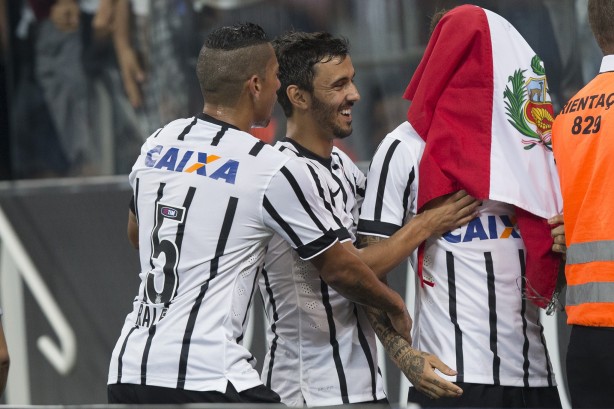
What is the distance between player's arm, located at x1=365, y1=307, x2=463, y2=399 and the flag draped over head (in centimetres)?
39

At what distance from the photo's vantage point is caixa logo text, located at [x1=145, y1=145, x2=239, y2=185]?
3281 mm

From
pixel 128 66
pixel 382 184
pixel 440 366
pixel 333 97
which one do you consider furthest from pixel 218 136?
pixel 128 66

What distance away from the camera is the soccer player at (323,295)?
3637 millimetres

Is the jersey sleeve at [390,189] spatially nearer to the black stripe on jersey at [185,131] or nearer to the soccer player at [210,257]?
the soccer player at [210,257]

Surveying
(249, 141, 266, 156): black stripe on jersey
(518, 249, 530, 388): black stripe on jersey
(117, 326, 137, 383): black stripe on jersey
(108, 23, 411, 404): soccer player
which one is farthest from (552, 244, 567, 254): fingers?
(117, 326, 137, 383): black stripe on jersey

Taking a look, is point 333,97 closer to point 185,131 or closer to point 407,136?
point 407,136

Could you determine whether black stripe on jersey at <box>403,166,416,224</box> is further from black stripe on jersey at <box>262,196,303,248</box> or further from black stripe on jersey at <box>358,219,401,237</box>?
black stripe on jersey at <box>262,196,303,248</box>

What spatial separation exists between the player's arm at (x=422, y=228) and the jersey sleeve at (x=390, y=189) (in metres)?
0.06

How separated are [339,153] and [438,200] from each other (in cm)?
66

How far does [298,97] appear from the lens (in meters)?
3.99

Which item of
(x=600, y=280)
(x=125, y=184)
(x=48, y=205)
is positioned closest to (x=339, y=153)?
(x=600, y=280)

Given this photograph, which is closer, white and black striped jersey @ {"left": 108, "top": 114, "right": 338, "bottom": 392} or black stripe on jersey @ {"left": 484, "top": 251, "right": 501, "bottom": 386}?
white and black striped jersey @ {"left": 108, "top": 114, "right": 338, "bottom": 392}

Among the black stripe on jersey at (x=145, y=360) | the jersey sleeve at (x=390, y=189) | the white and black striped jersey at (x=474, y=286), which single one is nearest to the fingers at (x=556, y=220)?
the white and black striped jersey at (x=474, y=286)

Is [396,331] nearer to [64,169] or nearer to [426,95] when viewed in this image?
[426,95]
